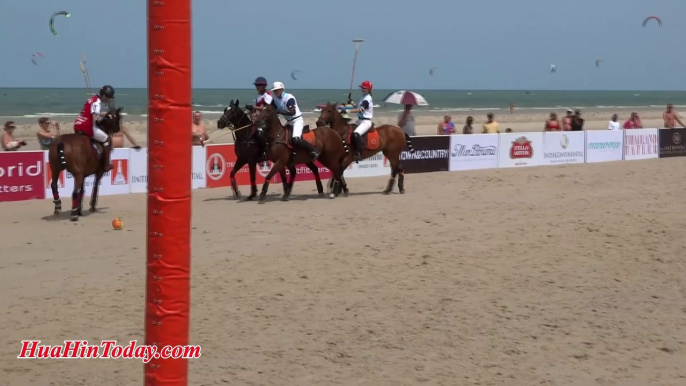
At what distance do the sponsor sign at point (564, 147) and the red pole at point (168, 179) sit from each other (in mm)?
23061

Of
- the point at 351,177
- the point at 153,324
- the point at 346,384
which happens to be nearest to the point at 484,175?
the point at 351,177

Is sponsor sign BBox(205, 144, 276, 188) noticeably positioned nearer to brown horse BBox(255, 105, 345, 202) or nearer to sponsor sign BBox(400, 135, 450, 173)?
brown horse BBox(255, 105, 345, 202)

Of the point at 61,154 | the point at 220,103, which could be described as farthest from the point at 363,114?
the point at 220,103

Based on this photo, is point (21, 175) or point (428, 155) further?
point (428, 155)

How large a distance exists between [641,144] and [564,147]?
12.4ft

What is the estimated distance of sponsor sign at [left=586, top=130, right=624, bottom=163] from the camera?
27094mm

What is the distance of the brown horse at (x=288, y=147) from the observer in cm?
1689

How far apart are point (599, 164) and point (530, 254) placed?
15.7m

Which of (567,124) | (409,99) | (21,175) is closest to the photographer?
(21,175)

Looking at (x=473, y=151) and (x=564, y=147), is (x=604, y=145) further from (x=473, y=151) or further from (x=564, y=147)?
(x=473, y=151)

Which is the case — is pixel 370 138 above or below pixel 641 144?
above

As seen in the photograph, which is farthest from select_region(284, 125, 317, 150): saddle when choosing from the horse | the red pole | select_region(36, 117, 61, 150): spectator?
the red pole

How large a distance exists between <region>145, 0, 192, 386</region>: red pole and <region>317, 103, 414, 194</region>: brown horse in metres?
14.2

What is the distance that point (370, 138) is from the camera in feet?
60.5
